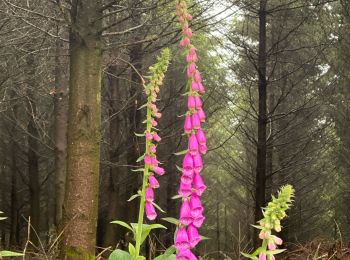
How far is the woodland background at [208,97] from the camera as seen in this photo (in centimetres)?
889

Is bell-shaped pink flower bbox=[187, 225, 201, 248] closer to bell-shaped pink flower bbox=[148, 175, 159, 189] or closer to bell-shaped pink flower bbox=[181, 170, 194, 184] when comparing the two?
bell-shaped pink flower bbox=[181, 170, 194, 184]

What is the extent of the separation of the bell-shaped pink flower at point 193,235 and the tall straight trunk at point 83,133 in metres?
4.20

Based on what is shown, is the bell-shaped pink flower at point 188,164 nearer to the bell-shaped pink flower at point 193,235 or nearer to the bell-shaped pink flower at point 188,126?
the bell-shaped pink flower at point 188,126

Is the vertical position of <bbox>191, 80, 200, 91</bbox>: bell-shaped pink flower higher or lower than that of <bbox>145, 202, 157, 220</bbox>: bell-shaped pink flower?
higher

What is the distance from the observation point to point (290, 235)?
18.5 metres

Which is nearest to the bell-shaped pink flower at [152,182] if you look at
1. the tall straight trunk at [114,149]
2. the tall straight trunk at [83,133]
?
the tall straight trunk at [83,133]

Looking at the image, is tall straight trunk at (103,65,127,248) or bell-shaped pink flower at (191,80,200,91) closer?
bell-shaped pink flower at (191,80,200,91)

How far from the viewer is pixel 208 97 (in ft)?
37.7

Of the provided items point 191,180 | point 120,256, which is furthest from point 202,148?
point 120,256

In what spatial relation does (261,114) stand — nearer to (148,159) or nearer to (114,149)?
(114,149)

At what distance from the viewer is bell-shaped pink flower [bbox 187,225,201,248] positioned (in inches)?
70.2

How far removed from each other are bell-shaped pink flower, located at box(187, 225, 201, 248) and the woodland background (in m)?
4.60

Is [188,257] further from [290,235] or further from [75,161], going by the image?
[290,235]

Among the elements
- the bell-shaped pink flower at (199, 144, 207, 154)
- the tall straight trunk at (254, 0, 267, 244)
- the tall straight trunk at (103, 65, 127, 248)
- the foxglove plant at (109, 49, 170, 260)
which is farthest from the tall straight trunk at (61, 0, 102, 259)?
the tall straight trunk at (103, 65, 127, 248)
